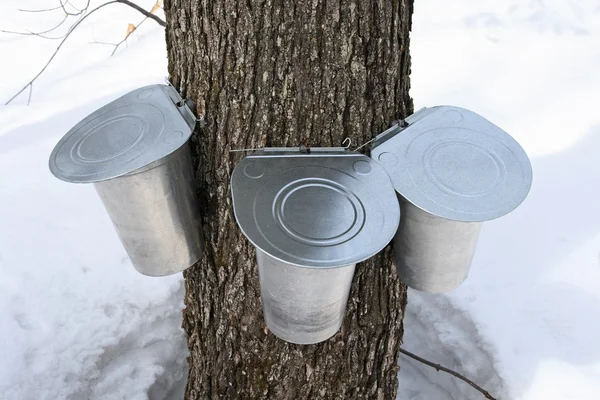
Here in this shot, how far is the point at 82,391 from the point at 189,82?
1.18 meters

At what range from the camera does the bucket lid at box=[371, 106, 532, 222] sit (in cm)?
107

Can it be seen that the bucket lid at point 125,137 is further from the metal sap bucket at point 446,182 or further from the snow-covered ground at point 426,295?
the snow-covered ground at point 426,295

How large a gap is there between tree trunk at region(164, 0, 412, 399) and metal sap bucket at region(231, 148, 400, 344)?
4.0 inches

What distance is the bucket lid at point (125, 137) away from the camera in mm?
1082

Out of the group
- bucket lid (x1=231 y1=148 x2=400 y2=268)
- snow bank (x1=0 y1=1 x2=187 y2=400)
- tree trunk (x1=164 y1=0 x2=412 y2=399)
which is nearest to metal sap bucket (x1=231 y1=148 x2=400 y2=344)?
bucket lid (x1=231 y1=148 x2=400 y2=268)

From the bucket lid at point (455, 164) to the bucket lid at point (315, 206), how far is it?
2.4 inches

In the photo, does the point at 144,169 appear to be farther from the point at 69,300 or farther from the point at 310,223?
the point at 69,300

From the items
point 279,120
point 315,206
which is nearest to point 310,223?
point 315,206

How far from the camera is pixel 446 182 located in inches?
43.2

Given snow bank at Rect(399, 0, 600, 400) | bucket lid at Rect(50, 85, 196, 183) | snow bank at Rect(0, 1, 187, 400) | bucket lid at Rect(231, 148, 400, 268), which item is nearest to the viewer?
bucket lid at Rect(231, 148, 400, 268)

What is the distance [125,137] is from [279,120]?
0.34 meters

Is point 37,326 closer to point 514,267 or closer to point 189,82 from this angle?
point 189,82

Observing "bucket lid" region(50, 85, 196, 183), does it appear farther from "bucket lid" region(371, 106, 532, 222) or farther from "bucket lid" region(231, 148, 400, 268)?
"bucket lid" region(371, 106, 532, 222)

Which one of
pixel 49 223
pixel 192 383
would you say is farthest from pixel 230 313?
pixel 49 223
